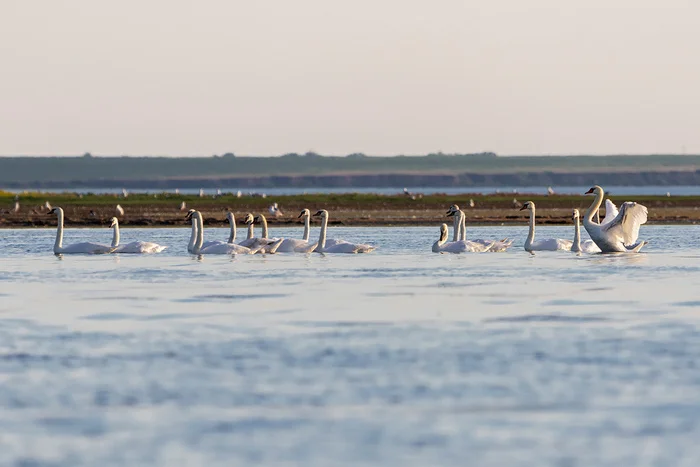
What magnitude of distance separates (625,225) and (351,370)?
19.3 meters

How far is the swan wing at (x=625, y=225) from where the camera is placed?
30.3 metres

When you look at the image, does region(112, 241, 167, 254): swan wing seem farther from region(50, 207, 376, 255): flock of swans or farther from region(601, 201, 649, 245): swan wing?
region(601, 201, 649, 245): swan wing

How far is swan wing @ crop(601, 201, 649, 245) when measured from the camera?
30.3 meters

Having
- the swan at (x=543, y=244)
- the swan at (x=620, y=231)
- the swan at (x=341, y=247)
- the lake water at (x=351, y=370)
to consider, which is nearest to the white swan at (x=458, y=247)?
the swan at (x=543, y=244)

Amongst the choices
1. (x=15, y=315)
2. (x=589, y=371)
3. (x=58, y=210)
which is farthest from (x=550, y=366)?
(x=58, y=210)

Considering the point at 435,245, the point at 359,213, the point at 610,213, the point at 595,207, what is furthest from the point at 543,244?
the point at 359,213

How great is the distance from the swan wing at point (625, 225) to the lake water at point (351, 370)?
23.0 ft

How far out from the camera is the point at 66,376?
12.1 meters

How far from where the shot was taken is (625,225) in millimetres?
30484

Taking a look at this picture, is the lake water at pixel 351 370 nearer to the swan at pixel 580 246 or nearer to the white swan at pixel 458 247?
the white swan at pixel 458 247

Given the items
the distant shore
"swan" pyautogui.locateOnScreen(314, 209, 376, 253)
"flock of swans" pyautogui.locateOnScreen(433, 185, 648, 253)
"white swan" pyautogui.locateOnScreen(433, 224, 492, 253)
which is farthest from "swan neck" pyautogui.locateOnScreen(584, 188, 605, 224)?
the distant shore

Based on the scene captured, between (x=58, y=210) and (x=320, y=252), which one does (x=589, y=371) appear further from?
(x=58, y=210)

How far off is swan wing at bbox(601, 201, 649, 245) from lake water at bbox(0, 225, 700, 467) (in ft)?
23.0

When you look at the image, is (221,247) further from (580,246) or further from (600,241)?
(600,241)
